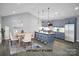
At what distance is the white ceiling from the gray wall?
11 cm

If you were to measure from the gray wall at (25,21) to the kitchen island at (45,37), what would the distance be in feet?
0.62

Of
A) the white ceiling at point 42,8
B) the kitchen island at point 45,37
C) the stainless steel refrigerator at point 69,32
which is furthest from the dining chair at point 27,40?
the stainless steel refrigerator at point 69,32

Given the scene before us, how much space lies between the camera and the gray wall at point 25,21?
3.01 m

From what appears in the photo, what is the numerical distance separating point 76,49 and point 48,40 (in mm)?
782

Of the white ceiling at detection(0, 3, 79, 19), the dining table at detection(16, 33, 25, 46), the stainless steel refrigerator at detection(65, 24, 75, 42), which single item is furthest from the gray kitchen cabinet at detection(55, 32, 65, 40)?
the dining table at detection(16, 33, 25, 46)

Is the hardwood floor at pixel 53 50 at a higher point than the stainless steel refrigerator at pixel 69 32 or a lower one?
lower

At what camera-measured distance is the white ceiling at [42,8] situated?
2.94m

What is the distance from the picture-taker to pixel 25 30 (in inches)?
120

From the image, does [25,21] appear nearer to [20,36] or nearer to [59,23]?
[20,36]

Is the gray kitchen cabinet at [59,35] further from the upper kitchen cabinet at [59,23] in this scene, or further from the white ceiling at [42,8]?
the white ceiling at [42,8]

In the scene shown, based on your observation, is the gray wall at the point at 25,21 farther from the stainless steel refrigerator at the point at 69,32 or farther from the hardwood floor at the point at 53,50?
the stainless steel refrigerator at the point at 69,32

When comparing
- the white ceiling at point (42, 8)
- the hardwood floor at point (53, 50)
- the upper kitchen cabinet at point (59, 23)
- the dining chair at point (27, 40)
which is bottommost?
the hardwood floor at point (53, 50)

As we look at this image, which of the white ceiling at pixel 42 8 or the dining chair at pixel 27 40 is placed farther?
the dining chair at pixel 27 40

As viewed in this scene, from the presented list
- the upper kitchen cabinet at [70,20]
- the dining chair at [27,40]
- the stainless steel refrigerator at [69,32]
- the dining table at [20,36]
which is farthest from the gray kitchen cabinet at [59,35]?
the dining table at [20,36]
